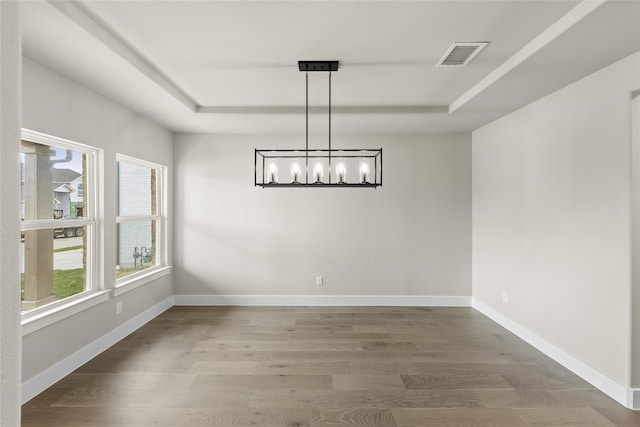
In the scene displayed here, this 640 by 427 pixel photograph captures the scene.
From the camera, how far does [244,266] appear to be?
5.23 metres

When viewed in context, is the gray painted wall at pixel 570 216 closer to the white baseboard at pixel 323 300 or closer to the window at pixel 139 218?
the white baseboard at pixel 323 300

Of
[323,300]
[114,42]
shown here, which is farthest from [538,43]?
[323,300]

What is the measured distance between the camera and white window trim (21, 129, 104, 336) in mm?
2819

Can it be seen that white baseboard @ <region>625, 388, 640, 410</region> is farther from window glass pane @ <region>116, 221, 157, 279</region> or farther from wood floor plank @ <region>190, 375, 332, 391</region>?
window glass pane @ <region>116, 221, 157, 279</region>

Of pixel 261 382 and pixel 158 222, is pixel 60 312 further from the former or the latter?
pixel 158 222

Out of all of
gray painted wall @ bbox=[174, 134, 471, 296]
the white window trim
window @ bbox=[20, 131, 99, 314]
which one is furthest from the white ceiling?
gray painted wall @ bbox=[174, 134, 471, 296]

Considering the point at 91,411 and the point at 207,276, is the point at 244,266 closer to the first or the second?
the point at 207,276

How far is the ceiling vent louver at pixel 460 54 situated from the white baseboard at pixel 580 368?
2716 millimetres

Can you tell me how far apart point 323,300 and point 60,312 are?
3.18 metres

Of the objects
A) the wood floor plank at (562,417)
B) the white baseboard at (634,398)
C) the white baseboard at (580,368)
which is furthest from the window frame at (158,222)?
the white baseboard at (634,398)

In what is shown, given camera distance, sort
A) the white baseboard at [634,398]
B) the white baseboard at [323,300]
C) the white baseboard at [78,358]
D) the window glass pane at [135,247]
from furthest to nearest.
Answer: the white baseboard at [323,300] < the window glass pane at [135,247] < the white baseboard at [78,358] < the white baseboard at [634,398]

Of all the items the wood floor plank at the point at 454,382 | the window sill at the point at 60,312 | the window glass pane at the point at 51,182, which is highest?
the window glass pane at the point at 51,182

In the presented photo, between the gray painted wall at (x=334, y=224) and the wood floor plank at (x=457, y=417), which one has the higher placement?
the gray painted wall at (x=334, y=224)

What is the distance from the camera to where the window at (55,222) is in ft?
9.30
